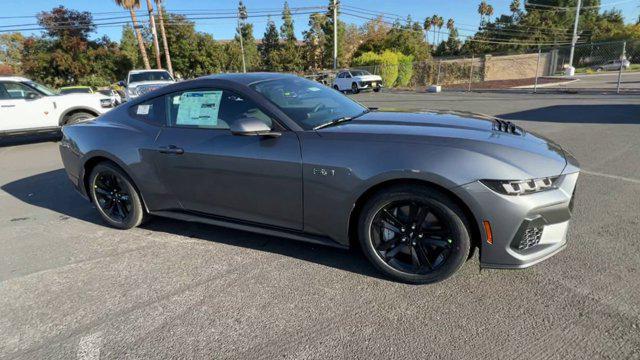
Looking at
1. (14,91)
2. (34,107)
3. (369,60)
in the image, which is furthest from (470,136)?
(369,60)

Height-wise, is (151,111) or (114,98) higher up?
(151,111)

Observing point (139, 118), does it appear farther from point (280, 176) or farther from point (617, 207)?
point (617, 207)

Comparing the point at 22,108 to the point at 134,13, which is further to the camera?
the point at 134,13

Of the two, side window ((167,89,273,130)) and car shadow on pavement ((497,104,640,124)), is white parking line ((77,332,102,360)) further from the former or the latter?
car shadow on pavement ((497,104,640,124))

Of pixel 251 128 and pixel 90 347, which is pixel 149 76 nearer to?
pixel 251 128

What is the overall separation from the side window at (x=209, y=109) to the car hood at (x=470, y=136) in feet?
2.32

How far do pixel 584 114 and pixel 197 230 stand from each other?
10.4 metres

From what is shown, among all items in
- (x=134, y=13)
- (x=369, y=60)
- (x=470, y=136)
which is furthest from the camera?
(x=369, y=60)

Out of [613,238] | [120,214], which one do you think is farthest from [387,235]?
[120,214]

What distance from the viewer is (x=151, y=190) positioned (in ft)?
11.7

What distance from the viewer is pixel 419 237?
2613mm

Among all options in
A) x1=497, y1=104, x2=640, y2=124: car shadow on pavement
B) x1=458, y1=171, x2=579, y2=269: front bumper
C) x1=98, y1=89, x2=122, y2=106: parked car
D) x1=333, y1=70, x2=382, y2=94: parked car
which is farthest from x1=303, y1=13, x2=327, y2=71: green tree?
x1=458, y1=171, x2=579, y2=269: front bumper

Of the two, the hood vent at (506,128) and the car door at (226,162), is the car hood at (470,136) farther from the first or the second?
the car door at (226,162)

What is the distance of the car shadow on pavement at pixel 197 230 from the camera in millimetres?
3119
